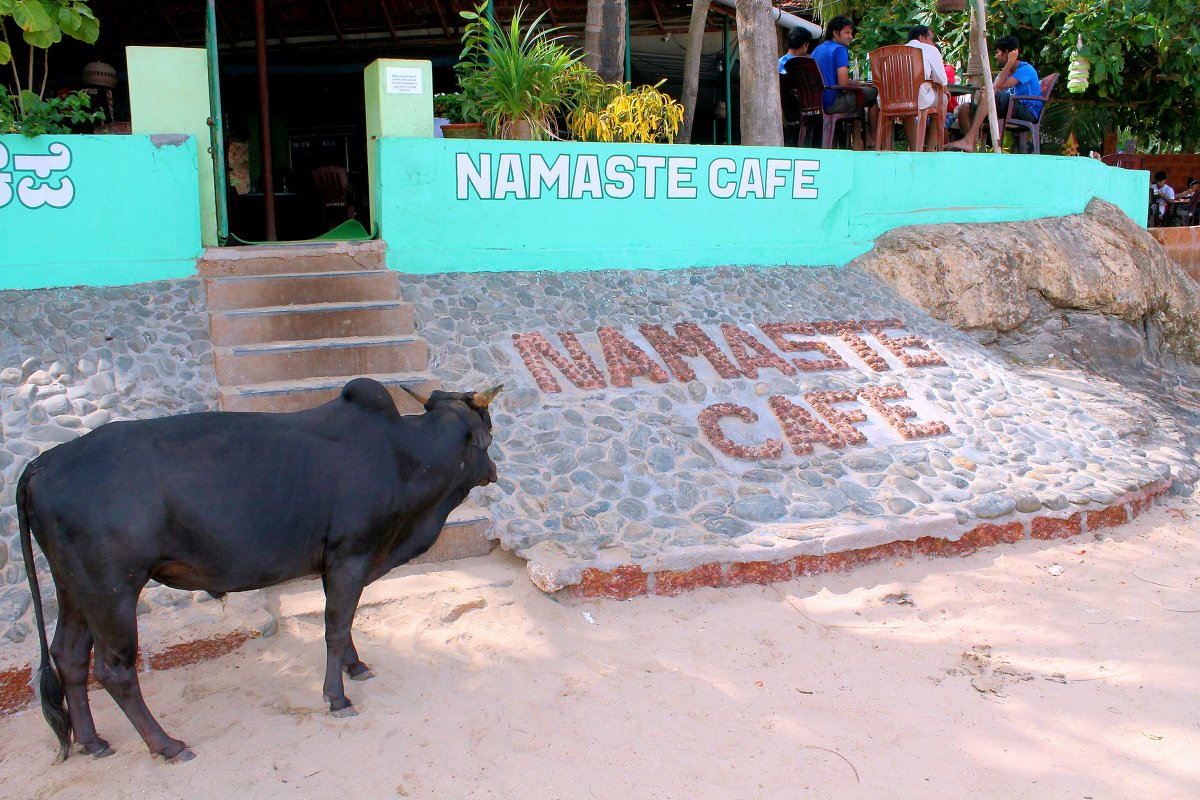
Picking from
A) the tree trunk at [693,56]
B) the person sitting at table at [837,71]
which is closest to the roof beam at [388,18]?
the tree trunk at [693,56]

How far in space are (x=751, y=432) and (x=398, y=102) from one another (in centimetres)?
338

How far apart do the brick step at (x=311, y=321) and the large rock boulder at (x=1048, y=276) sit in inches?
169

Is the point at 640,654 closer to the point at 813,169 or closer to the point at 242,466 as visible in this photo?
the point at 242,466

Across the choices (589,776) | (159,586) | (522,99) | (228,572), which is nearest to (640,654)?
(589,776)

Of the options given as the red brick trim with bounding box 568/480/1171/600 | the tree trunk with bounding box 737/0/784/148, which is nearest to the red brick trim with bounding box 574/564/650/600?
the red brick trim with bounding box 568/480/1171/600

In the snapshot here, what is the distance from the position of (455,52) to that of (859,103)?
15.9 feet

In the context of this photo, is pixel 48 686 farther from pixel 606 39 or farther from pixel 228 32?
pixel 228 32

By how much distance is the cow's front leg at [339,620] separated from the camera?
358 cm

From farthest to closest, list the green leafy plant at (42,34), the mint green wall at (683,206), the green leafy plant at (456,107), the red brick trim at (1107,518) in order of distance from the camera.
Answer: the green leafy plant at (456,107), the mint green wall at (683,206), the red brick trim at (1107,518), the green leafy plant at (42,34)

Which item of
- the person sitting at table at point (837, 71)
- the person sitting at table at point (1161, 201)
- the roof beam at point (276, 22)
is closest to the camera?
the person sitting at table at point (837, 71)

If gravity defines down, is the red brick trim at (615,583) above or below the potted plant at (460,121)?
below

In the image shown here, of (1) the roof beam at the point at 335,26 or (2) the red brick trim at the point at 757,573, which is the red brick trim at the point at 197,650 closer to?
(2) the red brick trim at the point at 757,573

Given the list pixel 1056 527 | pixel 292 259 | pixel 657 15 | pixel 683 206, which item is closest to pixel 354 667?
pixel 292 259

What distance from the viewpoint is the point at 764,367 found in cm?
686
